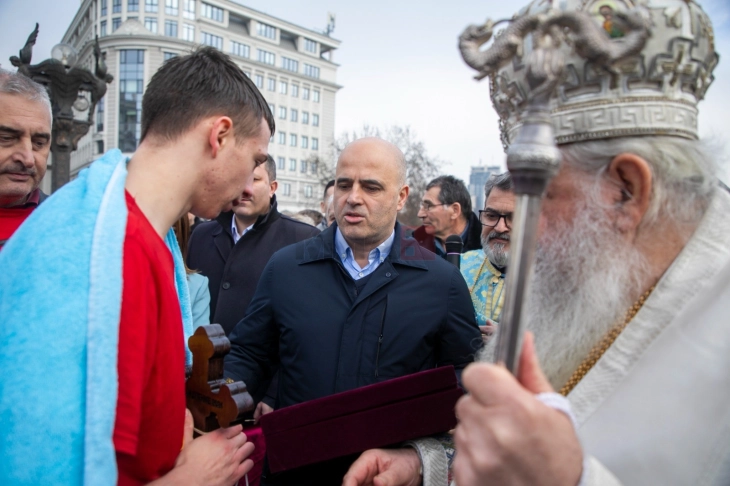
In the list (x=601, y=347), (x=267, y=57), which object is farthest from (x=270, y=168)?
(x=267, y=57)

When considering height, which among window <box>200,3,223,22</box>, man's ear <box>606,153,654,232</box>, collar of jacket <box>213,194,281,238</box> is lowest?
collar of jacket <box>213,194,281,238</box>

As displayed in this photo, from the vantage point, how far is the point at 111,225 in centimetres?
144

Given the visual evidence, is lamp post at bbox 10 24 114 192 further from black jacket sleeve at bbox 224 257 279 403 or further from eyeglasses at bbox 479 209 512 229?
eyeglasses at bbox 479 209 512 229

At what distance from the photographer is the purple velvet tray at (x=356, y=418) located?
191cm

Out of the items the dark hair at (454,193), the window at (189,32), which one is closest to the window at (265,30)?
the window at (189,32)

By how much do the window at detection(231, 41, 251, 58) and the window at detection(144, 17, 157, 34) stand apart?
9.28 metres

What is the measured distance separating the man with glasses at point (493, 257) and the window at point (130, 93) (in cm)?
5864

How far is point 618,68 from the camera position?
1.21 m

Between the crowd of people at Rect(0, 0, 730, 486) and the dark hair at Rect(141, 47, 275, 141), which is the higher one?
the dark hair at Rect(141, 47, 275, 141)

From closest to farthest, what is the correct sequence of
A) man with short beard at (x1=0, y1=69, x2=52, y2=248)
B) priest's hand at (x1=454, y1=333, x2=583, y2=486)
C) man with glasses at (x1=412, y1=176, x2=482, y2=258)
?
priest's hand at (x1=454, y1=333, x2=583, y2=486)
man with short beard at (x1=0, y1=69, x2=52, y2=248)
man with glasses at (x1=412, y1=176, x2=482, y2=258)

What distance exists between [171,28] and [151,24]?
2.26m

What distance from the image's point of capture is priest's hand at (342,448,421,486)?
1981 millimetres

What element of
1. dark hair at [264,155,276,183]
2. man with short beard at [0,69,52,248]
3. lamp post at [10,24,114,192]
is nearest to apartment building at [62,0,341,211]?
lamp post at [10,24,114,192]

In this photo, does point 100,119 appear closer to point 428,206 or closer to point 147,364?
point 428,206
